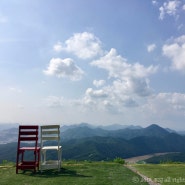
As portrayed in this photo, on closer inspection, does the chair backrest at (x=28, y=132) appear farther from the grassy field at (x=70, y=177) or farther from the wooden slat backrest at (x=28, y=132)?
the grassy field at (x=70, y=177)

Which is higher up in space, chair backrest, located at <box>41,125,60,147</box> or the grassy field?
chair backrest, located at <box>41,125,60,147</box>

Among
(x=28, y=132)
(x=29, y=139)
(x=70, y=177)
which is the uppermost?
(x=28, y=132)

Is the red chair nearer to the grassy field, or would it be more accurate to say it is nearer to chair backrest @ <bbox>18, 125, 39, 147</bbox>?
chair backrest @ <bbox>18, 125, 39, 147</bbox>

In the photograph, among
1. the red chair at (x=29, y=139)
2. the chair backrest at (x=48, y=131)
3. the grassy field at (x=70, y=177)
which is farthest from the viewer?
the chair backrest at (x=48, y=131)

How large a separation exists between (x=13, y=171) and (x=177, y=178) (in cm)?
823

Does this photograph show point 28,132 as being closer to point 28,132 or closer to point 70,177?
point 28,132

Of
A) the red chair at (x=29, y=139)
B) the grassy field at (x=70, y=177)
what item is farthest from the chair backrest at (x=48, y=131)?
the grassy field at (x=70, y=177)

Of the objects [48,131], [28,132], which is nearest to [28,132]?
[28,132]

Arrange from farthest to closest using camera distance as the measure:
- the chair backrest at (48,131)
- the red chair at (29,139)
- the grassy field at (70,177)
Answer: the chair backrest at (48,131) < the red chair at (29,139) < the grassy field at (70,177)

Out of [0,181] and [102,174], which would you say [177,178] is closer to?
[102,174]

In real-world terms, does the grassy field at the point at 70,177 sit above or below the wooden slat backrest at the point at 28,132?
below

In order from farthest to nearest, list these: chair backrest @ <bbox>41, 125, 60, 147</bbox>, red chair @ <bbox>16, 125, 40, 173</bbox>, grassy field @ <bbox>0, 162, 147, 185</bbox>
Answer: chair backrest @ <bbox>41, 125, 60, 147</bbox> → red chair @ <bbox>16, 125, 40, 173</bbox> → grassy field @ <bbox>0, 162, 147, 185</bbox>

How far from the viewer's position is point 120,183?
426 inches

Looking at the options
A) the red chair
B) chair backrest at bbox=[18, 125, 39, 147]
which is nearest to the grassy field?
the red chair
